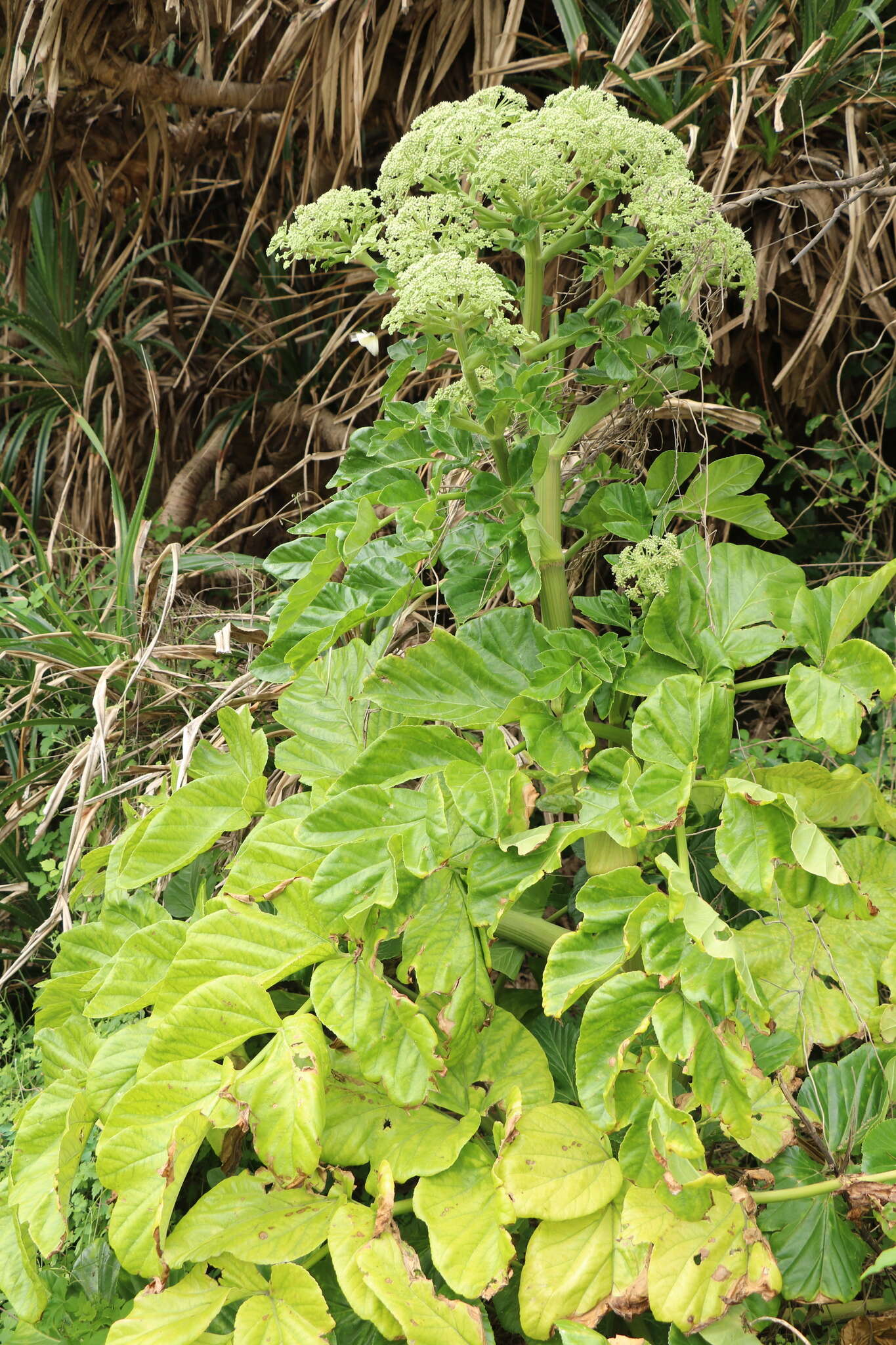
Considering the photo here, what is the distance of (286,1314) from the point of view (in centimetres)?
82

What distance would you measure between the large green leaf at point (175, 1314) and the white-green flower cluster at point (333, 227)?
91 centimetres

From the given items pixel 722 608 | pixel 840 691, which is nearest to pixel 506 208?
pixel 722 608

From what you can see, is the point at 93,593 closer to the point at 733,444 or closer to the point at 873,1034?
the point at 733,444

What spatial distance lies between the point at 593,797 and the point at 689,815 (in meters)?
0.18

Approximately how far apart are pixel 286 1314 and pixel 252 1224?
7 centimetres

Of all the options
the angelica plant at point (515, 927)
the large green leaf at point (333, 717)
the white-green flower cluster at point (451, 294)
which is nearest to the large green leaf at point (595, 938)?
the angelica plant at point (515, 927)

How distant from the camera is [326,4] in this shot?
1.84m

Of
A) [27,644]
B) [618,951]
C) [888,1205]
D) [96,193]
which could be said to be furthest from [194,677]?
[96,193]

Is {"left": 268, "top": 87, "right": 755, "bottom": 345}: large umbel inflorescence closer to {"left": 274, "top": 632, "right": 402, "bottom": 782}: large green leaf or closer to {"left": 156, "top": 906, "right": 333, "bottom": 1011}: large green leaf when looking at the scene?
{"left": 274, "top": 632, "right": 402, "bottom": 782}: large green leaf

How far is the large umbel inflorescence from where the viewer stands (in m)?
0.84

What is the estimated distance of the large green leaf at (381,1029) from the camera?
83 centimetres

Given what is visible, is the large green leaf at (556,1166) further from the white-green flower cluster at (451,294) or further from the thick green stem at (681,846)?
the white-green flower cluster at (451,294)

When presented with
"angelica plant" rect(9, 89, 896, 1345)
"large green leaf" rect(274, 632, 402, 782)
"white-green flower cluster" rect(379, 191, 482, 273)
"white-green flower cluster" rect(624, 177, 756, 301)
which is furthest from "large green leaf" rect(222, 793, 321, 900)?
"white-green flower cluster" rect(624, 177, 756, 301)

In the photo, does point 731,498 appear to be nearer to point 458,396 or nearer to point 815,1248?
point 458,396
